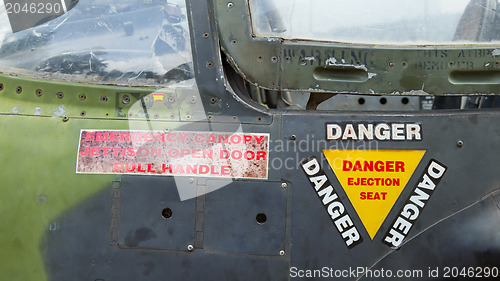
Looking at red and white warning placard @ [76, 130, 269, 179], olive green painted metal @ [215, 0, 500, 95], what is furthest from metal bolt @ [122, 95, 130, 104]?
olive green painted metal @ [215, 0, 500, 95]

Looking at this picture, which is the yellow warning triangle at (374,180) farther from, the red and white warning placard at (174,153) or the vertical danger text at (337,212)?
the red and white warning placard at (174,153)

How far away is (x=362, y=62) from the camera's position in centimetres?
232

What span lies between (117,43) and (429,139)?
4.64 feet

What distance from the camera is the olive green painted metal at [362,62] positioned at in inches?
91.0

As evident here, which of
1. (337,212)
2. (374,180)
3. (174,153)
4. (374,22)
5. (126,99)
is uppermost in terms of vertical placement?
(374,22)

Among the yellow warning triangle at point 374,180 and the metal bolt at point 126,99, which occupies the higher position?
the metal bolt at point 126,99

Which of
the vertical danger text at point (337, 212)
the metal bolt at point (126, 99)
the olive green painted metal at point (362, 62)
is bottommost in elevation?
the vertical danger text at point (337, 212)

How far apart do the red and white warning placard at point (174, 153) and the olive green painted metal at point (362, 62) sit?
31 cm

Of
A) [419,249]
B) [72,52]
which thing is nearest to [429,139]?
[419,249]

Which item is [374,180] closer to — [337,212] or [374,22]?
[337,212]

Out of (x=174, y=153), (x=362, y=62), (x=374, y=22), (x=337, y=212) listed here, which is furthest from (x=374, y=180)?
(x=174, y=153)

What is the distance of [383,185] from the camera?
2.25 meters

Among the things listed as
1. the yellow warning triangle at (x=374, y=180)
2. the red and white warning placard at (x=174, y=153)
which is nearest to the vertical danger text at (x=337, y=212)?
the yellow warning triangle at (x=374, y=180)

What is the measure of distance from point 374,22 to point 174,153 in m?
1.03
